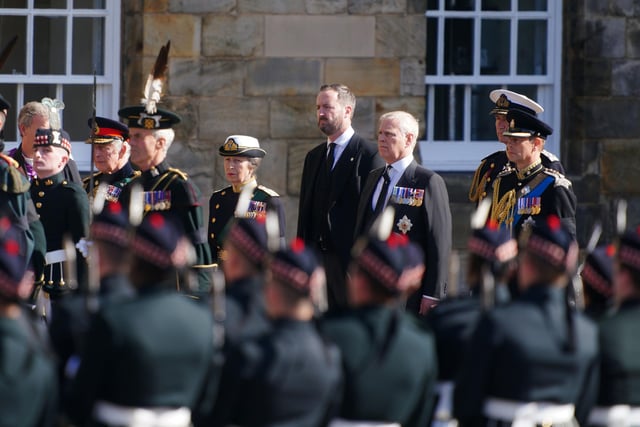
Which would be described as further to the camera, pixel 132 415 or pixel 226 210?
pixel 226 210

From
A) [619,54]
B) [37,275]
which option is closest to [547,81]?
[619,54]

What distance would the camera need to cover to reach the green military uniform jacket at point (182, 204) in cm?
857

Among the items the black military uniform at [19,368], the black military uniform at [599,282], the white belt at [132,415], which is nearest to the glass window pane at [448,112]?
the black military uniform at [599,282]

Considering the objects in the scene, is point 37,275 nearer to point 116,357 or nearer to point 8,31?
point 116,357

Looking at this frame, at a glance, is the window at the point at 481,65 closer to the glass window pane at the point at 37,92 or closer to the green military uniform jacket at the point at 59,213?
the glass window pane at the point at 37,92

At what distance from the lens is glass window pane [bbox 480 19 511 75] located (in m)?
12.7

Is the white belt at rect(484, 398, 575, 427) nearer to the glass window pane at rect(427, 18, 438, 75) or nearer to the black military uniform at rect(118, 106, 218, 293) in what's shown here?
the black military uniform at rect(118, 106, 218, 293)

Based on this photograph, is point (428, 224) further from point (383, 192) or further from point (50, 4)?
point (50, 4)

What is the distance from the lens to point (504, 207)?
9.49 metres

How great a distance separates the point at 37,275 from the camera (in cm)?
857

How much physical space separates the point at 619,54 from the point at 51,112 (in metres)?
4.68

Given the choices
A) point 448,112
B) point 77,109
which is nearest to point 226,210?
point 77,109

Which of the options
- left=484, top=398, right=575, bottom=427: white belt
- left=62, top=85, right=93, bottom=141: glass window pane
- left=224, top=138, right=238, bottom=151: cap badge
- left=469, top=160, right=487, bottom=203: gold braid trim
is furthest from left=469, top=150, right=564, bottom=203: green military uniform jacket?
left=484, top=398, right=575, bottom=427: white belt

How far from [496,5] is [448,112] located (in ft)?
3.14
